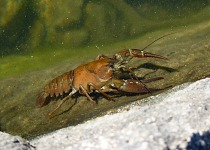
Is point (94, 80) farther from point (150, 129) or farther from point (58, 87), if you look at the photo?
point (150, 129)

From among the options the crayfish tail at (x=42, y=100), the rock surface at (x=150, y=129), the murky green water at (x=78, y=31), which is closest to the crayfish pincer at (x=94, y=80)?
the crayfish tail at (x=42, y=100)

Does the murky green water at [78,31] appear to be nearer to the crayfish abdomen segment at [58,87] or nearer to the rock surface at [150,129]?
the crayfish abdomen segment at [58,87]

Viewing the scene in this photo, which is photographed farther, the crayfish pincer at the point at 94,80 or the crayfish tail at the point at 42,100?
the crayfish tail at the point at 42,100

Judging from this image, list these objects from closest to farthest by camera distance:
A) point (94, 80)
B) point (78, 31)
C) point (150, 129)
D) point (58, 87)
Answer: point (150, 129) → point (94, 80) → point (58, 87) → point (78, 31)

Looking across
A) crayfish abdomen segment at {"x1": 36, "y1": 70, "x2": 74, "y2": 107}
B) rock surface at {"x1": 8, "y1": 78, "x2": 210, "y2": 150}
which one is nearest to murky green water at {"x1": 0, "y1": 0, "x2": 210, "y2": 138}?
crayfish abdomen segment at {"x1": 36, "y1": 70, "x2": 74, "y2": 107}

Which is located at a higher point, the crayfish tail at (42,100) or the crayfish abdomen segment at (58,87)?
the crayfish abdomen segment at (58,87)

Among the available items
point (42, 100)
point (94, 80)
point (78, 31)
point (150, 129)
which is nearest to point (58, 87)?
point (42, 100)

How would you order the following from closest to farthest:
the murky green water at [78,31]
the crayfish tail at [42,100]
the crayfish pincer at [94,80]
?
1. the crayfish pincer at [94,80]
2. the crayfish tail at [42,100]
3. the murky green water at [78,31]
